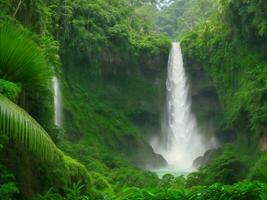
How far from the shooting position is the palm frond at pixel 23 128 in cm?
470

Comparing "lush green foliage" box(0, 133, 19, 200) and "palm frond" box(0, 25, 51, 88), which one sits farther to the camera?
"palm frond" box(0, 25, 51, 88)

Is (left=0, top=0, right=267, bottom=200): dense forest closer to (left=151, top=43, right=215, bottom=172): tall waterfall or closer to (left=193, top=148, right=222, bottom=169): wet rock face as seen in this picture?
(left=193, top=148, right=222, bottom=169): wet rock face

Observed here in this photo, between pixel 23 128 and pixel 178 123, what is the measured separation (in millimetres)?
30182

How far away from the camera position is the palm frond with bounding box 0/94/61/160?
470 cm

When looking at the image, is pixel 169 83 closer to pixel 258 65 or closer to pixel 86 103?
pixel 86 103

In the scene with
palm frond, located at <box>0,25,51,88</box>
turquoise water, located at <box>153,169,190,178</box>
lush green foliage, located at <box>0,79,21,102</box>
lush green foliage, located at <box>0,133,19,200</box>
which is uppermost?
turquoise water, located at <box>153,169,190,178</box>

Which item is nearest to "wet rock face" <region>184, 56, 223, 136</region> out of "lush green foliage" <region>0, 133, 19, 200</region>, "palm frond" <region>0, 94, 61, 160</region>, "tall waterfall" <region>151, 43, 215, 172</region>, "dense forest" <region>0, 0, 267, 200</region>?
"dense forest" <region>0, 0, 267, 200</region>

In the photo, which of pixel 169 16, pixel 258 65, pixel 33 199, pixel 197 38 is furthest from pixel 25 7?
pixel 169 16

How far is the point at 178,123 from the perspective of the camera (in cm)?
3469

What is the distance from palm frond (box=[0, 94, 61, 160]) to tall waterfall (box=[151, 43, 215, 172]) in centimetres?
2931

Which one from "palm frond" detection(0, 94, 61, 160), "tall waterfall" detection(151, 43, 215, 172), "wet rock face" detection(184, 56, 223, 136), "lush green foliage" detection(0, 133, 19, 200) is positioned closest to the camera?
"palm frond" detection(0, 94, 61, 160)

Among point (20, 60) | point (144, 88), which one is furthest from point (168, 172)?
point (20, 60)

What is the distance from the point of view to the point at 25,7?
892 centimetres

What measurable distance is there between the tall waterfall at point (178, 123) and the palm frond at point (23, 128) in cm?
2931
